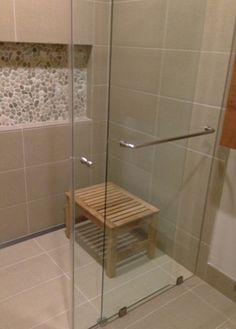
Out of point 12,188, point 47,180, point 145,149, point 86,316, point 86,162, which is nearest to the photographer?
point 86,162

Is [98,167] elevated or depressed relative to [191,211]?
elevated

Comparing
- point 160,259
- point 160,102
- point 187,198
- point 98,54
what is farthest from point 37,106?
point 160,259

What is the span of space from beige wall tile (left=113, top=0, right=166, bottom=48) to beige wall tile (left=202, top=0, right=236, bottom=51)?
221mm

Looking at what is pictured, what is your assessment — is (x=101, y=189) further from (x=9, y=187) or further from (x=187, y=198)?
(x=9, y=187)

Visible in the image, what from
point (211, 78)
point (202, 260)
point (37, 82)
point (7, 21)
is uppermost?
point (7, 21)

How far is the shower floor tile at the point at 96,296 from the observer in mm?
1462

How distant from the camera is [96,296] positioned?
60.8 inches

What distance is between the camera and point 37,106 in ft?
6.37

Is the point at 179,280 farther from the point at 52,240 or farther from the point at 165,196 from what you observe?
the point at 52,240

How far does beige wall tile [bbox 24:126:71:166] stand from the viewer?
187 centimetres

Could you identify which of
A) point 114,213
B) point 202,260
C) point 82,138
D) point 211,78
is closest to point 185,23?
point 211,78

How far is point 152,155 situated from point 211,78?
47 cm

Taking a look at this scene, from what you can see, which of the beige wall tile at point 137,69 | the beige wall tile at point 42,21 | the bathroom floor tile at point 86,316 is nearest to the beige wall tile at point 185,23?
the beige wall tile at point 137,69

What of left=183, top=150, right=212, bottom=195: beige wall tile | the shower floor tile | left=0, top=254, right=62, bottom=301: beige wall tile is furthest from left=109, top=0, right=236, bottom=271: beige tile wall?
left=0, top=254, right=62, bottom=301: beige wall tile
